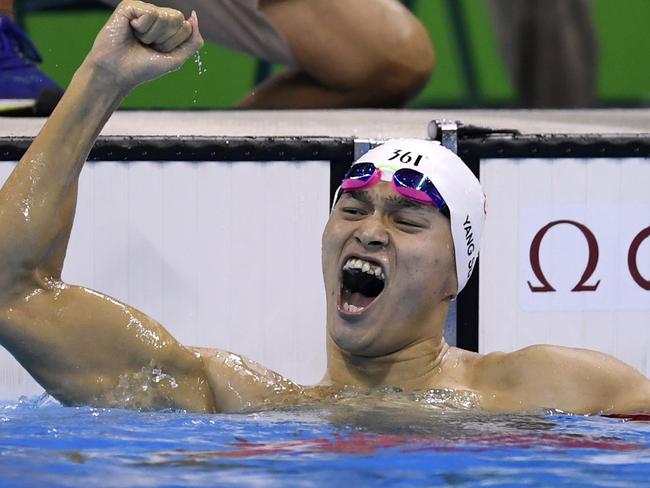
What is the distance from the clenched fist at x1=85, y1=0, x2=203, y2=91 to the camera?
2281 millimetres

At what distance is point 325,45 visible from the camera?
14.1 feet

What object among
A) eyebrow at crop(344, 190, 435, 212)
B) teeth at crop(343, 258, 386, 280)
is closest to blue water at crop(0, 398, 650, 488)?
teeth at crop(343, 258, 386, 280)

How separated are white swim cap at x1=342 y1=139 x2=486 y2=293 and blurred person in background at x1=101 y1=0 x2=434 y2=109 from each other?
5.64 feet

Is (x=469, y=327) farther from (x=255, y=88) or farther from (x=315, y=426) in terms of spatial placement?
(x=255, y=88)

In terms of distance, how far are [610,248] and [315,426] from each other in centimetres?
121

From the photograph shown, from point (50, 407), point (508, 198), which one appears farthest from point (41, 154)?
point (508, 198)

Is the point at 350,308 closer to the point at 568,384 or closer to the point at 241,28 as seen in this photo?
the point at 568,384

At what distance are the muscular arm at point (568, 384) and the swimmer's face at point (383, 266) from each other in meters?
0.21

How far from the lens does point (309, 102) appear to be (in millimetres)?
4395

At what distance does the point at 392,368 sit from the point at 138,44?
2.67 feet

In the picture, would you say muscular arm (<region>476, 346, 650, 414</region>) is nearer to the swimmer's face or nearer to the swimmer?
the swimmer

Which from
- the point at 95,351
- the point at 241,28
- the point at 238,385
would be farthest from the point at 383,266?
the point at 241,28

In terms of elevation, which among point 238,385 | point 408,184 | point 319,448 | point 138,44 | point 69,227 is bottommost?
point 319,448

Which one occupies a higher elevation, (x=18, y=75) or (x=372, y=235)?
(x=18, y=75)
